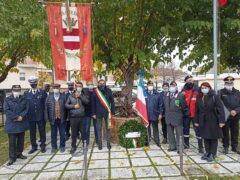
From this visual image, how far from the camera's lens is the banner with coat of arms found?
6820 millimetres

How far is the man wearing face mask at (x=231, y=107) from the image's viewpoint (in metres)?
7.23

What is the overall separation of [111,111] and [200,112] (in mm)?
2828

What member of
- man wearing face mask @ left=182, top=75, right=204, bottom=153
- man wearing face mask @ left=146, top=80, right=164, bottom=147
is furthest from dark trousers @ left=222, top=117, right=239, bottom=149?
man wearing face mask @ left=146, top=80, right=164, bottom=147

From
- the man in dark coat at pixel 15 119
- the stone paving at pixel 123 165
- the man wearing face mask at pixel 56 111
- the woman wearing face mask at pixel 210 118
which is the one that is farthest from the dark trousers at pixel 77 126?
the woman wearing face mask at pixel 210 118

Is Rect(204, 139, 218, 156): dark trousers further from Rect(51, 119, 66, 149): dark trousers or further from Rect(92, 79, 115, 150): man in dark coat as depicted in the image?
Rect(51, 119, 66, 149): dark trousers

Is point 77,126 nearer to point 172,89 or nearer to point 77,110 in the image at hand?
point 77,110

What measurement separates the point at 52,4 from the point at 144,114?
3950 millimetres

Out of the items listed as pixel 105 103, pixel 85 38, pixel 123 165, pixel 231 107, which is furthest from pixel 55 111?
pixel 231 107

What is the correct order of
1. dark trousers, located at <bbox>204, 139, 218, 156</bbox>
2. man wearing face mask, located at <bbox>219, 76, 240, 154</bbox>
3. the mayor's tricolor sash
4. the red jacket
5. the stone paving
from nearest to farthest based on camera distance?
the stone paving
dark trousers, located at <bbox>204, 139, 218, 156</bbox>
man wearing face mask, located at <bbox>219, 76, 240, 154</bbox>
the red jacket
the mayor's tricolor sash

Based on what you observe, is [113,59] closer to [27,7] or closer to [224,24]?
[27,7]

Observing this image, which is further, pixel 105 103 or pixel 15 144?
pixel 105 103

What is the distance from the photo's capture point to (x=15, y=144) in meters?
7.10

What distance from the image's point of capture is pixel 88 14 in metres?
7.00

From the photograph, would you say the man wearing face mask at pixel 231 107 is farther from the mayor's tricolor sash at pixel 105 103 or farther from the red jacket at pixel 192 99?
the mayor's tricolor sash at pixel 105 103
